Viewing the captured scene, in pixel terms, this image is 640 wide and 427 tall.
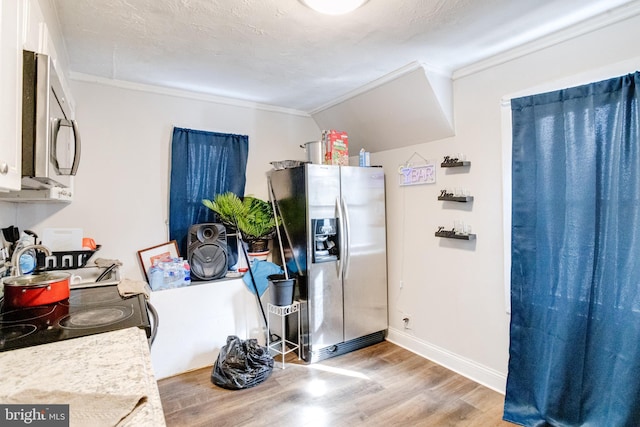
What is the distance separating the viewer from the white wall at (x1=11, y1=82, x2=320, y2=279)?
2602 millimetres

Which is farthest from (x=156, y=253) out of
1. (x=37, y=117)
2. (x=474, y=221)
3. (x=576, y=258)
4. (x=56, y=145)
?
→ (x=576, y=258)

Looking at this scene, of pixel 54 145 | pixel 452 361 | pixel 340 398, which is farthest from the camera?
pixel 452 361

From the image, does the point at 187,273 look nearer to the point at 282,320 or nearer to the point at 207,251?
the point at 207,251

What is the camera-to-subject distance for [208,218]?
305cm

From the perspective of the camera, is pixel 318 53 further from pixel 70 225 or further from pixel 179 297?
pixel 70 225

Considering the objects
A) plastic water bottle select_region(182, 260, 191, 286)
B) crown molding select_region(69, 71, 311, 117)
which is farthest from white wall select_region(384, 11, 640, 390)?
plastic water bottle select_region(182, 260, 191, 286)

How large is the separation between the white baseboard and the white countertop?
2.38 meters

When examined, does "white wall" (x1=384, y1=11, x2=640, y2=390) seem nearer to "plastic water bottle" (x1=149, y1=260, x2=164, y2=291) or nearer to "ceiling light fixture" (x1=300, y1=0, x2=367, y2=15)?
"ceiling light fixture" (x1=300, y1=0, x2=367, y2=15)

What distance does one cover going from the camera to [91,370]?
0.91m

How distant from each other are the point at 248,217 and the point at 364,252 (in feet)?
3.69

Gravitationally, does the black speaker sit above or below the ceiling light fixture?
below

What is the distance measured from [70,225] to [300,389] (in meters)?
2.17

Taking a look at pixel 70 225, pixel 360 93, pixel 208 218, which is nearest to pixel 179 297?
pixel 208 218

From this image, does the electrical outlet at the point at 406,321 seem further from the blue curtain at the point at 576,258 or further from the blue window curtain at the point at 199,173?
the blue window curtain at the point at 199,173
